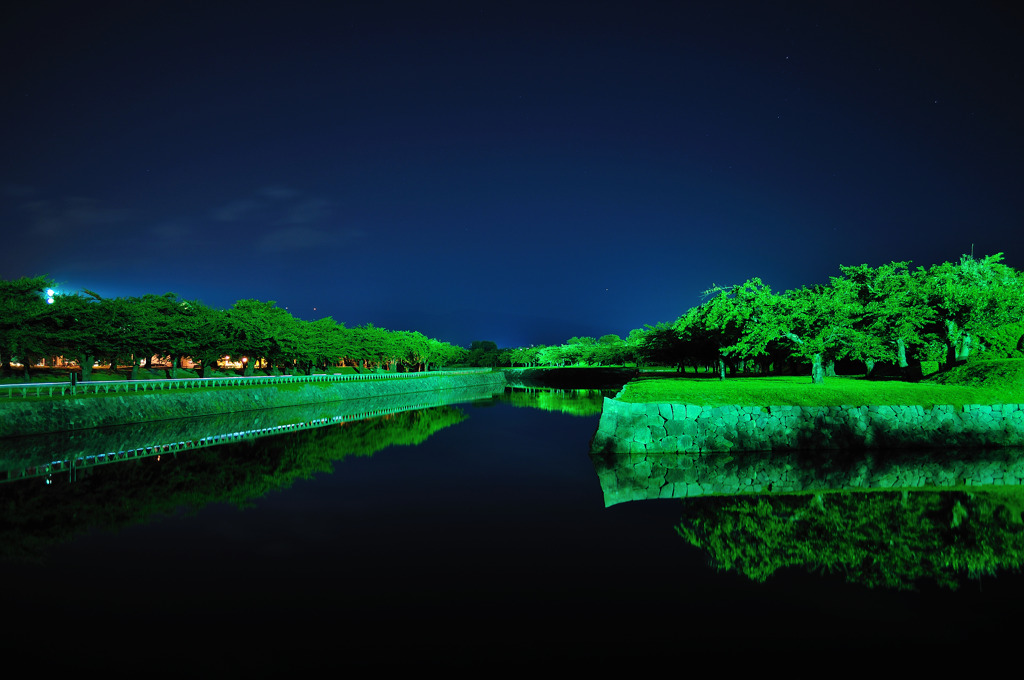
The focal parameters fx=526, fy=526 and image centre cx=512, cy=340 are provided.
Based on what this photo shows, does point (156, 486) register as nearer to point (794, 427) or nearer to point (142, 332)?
point (794, 427)

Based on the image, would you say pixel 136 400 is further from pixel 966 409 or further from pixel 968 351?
pixel 968 351

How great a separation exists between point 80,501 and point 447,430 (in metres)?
19.6

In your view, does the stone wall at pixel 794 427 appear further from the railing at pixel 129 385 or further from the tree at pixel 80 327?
the tree at pixel 80 327

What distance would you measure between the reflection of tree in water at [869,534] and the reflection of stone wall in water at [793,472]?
1132mm

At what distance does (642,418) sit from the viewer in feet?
Answer: 66.7

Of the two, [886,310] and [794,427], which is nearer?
[794,427]

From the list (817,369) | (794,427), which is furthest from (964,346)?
(794,427)

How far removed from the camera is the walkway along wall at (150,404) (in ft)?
86.3

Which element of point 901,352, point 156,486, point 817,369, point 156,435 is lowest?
point 156,486

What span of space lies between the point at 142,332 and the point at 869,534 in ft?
173

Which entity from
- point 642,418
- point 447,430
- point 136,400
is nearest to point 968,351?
point 642,418

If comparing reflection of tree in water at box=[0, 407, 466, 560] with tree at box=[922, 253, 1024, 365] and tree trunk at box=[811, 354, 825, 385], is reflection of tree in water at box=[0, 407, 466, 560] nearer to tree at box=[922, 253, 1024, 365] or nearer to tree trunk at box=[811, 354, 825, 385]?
tree trunk at box=[811, 354, 825, 385]

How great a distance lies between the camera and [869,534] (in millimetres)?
11383

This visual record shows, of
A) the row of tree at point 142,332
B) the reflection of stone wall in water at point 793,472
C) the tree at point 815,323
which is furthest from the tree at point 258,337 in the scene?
the tree at point 815,323
